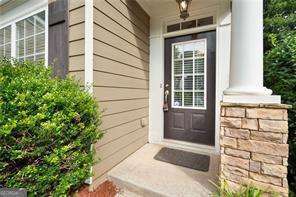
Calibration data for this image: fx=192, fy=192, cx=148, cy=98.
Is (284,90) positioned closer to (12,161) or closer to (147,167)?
(147,167)

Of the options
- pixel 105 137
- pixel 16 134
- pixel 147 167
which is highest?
pixel 16 134

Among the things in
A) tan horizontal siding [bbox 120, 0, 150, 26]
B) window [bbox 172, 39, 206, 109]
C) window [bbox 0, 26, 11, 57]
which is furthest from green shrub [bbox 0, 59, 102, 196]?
window [bbox 0, 26, 11, 57]

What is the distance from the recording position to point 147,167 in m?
2.65

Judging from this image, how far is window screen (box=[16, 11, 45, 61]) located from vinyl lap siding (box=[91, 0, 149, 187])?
3.22 feet

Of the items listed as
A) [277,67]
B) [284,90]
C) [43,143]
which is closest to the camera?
[43,143]

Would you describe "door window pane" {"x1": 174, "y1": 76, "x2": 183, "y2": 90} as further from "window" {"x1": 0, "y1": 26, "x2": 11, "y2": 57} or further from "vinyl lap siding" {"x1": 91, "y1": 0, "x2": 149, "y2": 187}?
"window" {"x1": 0, "y1": 26, "x2": 11, "y2": 57}

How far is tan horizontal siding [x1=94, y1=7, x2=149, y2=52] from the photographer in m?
2.27

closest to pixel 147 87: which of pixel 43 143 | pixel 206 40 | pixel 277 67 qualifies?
pixel 206 40

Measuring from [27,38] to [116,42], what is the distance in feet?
4.86

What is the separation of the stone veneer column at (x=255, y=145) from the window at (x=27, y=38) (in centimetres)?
251

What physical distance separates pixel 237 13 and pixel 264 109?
38.6 inches

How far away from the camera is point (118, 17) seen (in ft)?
8.83

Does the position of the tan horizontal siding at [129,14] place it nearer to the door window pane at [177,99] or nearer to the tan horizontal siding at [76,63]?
the tan horizontal siding at [76,63]

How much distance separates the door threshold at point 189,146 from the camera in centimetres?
332
